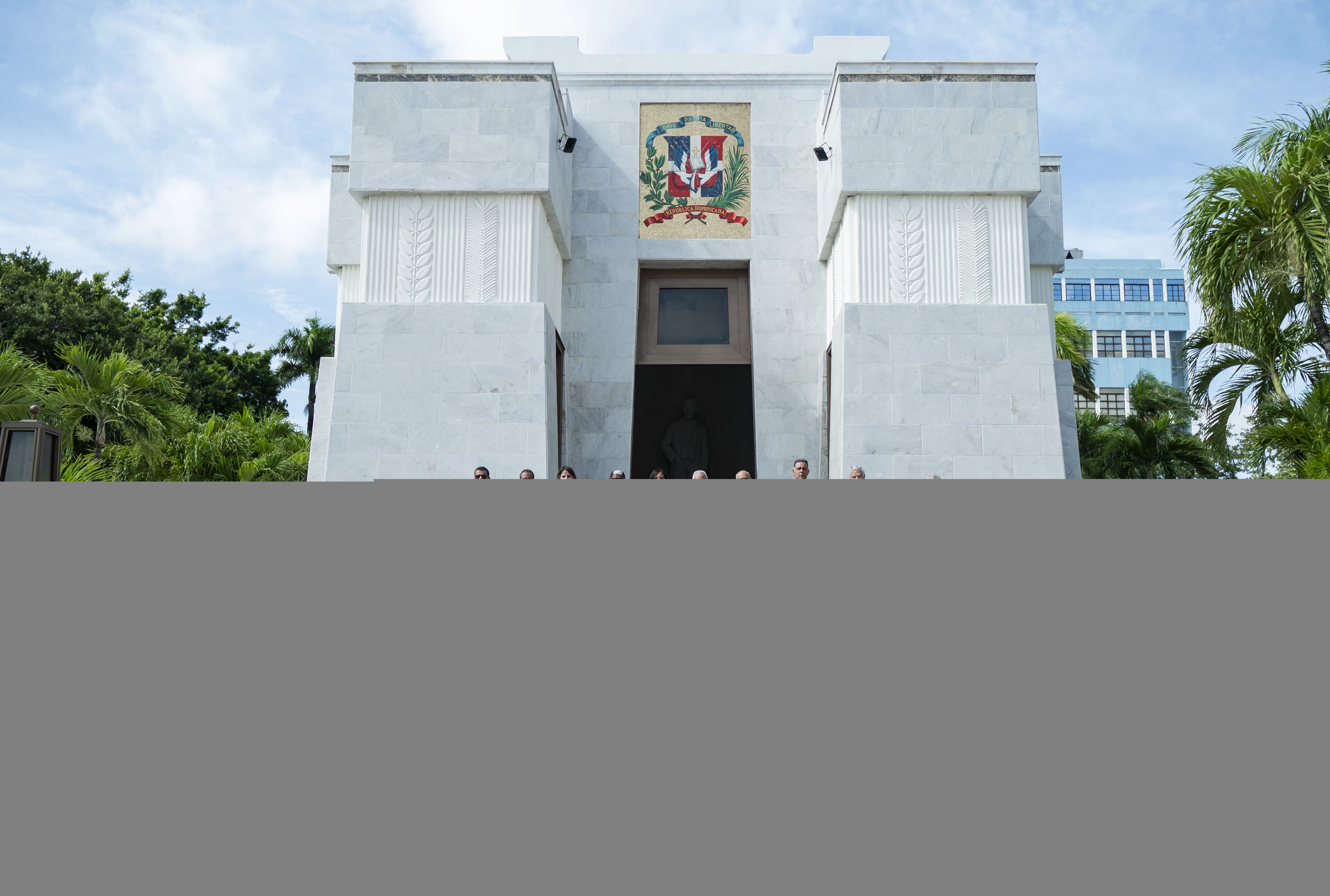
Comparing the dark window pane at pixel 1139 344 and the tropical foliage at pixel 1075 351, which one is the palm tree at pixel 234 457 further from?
the dark window pane at pixel 1139 344

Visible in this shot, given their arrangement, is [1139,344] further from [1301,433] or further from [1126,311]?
[1301,433]

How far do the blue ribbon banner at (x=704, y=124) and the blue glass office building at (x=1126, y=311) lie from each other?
60.6 metres

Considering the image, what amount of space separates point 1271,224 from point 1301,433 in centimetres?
281

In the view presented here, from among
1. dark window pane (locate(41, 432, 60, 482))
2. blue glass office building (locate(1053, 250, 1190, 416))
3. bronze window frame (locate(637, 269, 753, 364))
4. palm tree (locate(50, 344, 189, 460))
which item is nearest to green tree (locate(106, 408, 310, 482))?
palm tree (locate(50, 344, 189, 460))

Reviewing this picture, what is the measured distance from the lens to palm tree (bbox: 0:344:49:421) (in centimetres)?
1236

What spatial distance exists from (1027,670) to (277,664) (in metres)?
3.38

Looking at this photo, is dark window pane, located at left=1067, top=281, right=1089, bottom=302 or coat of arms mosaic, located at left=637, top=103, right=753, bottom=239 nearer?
coat of arms mosaic, located at left=637, top=103, right=753, bottom=239

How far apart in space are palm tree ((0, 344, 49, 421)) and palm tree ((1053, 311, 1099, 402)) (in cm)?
2012

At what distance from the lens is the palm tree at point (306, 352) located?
39.2 m

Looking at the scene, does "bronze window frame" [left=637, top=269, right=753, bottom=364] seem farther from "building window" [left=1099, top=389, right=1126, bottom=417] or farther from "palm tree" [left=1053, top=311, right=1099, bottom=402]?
"building window" [left=1099, top=389, right=1126, bottom=417]

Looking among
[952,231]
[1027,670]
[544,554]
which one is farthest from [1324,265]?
[544,554]

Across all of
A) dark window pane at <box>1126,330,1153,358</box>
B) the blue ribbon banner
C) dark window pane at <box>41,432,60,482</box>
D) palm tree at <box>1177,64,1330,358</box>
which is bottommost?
dark window pane at <box>41,432,60,482</box>

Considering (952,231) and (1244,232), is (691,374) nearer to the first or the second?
(952,231)

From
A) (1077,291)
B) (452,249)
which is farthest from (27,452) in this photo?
(1077,291)
